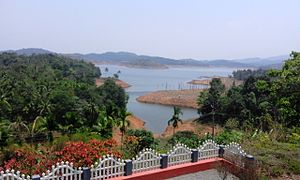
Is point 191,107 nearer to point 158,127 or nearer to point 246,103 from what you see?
point 158,127

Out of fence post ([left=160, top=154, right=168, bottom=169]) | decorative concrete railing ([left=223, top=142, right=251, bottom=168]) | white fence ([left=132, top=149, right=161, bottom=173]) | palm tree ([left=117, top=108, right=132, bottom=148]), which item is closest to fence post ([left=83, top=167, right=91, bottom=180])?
white fence ([left=132, top=149, right=161, bottom=173])

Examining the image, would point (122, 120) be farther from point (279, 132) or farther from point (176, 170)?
point (176, 170)

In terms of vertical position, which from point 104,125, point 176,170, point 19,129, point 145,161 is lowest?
point 19,129

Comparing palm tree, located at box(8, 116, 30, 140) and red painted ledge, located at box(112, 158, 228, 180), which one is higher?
red painted ledge, located at box(112, 158, 228, 180)

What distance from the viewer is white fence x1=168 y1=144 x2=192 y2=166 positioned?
937 cm

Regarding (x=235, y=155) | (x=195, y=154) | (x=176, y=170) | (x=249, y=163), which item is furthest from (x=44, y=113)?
(x=249, y=163)

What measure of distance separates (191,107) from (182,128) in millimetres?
23569

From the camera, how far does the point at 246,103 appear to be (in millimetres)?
39656

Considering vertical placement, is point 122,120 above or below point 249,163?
below

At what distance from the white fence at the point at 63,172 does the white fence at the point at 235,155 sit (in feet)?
14.6

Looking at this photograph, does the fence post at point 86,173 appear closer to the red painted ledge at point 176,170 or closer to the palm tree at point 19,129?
the red painted ledge at point 176,170

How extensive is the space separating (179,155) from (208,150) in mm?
1125

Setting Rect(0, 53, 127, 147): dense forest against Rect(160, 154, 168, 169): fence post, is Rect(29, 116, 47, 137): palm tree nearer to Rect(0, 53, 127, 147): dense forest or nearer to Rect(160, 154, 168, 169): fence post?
Rect(0, 53, 127, 147): dense forest

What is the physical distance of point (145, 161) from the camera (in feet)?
28.7
